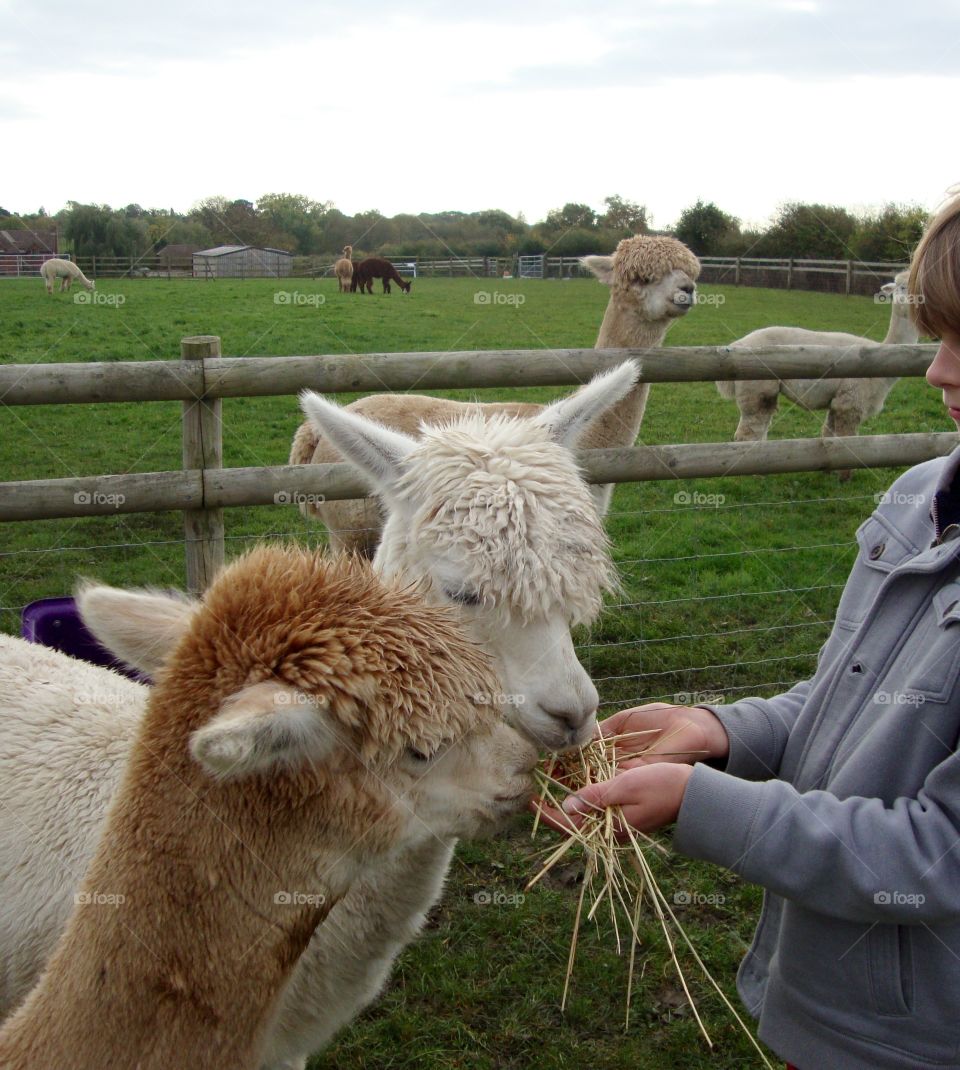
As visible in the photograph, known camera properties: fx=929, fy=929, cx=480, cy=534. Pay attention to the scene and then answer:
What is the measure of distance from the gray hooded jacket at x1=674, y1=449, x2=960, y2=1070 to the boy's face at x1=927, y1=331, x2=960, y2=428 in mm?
174

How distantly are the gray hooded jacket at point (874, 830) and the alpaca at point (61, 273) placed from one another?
705 inches

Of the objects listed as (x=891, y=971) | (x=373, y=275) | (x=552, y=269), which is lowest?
(x=891, y=971)

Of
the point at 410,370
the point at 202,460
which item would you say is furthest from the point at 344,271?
the point at 202,460

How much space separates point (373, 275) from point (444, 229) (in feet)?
46.9

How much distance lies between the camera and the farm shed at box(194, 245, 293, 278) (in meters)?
12.3

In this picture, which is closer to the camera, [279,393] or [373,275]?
[279,393]

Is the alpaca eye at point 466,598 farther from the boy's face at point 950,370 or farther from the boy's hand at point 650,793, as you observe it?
the boy's face at point 950,370

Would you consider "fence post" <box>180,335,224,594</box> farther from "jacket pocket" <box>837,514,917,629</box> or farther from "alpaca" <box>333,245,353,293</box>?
"alpaca" <box>333,245,353,293</box>

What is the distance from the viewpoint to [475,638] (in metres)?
2.24

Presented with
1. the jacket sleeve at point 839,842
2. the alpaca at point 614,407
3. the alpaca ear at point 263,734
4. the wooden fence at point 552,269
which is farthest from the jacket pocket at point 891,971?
the wooden fence at point 552,269

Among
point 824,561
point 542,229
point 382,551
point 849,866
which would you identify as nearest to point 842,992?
point 849,866

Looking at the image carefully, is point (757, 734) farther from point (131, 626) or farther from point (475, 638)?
point (131, 626)

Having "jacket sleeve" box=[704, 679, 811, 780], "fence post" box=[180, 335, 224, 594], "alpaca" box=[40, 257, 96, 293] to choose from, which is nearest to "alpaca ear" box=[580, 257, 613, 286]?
"fence post" box=[180, 335, 224, 594]

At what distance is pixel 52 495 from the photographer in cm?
438
